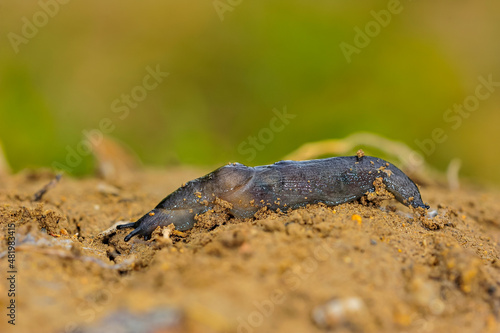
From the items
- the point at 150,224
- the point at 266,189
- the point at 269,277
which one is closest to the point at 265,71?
the point at 266,189

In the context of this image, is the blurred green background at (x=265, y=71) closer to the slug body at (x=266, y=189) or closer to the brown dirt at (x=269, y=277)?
the slug body at (x=266, y=189)

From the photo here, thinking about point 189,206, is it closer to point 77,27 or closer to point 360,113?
point 360,113

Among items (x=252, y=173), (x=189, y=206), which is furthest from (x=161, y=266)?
(x=252, y=173)

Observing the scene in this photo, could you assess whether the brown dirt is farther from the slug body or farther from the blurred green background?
the blurred green background

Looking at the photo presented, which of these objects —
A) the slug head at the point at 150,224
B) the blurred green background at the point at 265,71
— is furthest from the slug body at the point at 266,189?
the blurred green background at the point at 265,71

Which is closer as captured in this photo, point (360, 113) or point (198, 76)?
point (360, 113)

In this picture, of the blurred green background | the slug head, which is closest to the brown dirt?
the slug head

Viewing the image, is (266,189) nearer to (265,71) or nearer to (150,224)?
(150,224)
